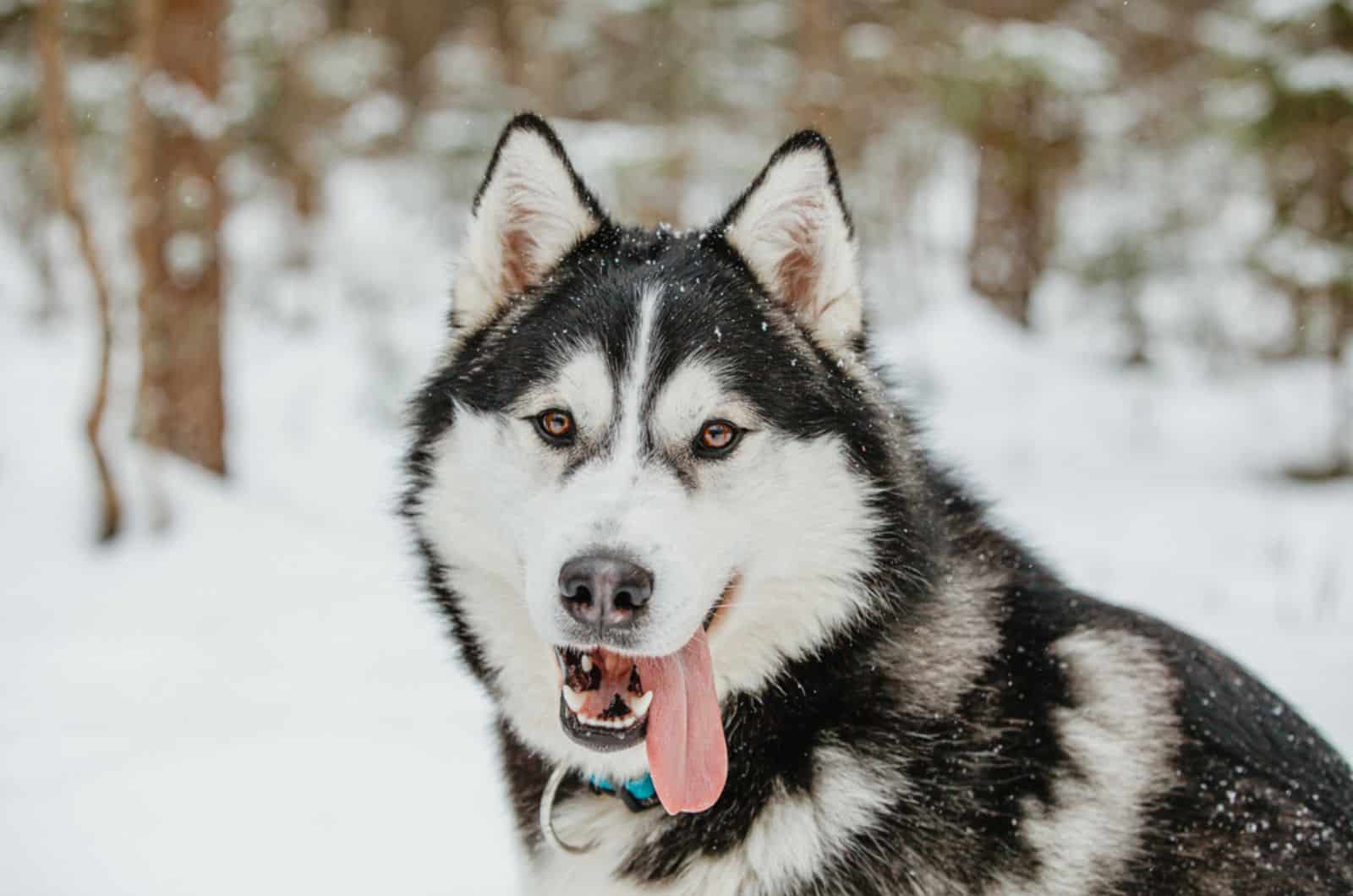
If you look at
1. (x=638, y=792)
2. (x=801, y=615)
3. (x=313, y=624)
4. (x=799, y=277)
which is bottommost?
(x=313, y=624)

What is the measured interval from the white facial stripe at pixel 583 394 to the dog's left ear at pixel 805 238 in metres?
0.46

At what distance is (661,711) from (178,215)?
540cm

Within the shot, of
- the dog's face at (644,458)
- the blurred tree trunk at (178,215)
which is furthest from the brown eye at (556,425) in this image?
the blurred tree trunk at (178,215)

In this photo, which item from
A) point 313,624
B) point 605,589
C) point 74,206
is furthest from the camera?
point 74,206

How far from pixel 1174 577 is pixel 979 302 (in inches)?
297

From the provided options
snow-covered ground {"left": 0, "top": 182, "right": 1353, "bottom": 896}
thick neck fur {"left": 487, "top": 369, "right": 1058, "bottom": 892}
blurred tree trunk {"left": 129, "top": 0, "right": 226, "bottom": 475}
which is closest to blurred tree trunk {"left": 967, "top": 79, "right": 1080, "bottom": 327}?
snow-covered ground {"left": 0, "top": 182, "right": 1353, "bottom": 896}

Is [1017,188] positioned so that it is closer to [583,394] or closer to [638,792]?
[583,394]

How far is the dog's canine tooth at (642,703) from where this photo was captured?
197 cm

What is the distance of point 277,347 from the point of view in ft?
41.8

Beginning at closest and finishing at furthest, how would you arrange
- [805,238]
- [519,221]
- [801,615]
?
[801,615], [805,238], [519,221]

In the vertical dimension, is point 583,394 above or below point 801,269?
below

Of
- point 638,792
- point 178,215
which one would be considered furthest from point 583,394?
point 178,215

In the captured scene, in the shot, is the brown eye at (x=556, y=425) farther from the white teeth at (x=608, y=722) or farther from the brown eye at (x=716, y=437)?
the white teeth at (x=608, y=722)

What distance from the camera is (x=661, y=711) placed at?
1.98 m
